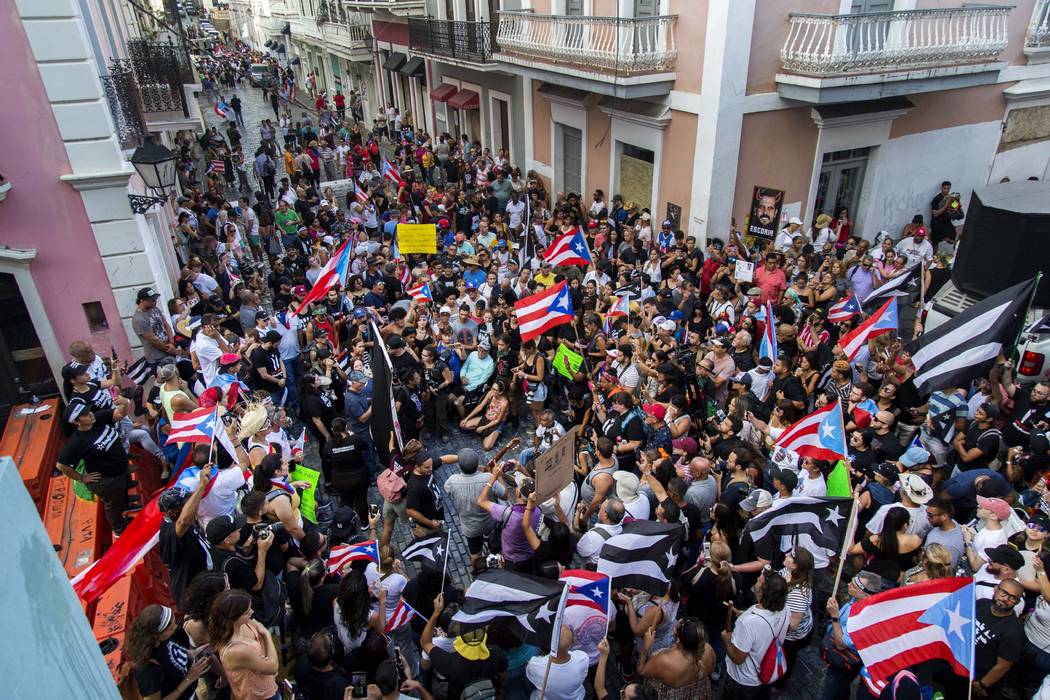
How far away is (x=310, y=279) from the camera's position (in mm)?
12234

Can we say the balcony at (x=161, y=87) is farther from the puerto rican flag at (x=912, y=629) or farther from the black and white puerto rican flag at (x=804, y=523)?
the puerto rican flag at (x=912, y=629)

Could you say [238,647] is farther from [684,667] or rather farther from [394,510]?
[684,667]

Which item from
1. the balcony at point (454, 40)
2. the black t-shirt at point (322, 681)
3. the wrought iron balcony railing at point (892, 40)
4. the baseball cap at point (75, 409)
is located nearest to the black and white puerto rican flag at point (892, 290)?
the wrought iron balcony railing at point (892, 40)

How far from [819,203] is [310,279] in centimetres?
1053

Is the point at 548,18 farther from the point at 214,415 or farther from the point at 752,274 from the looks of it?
the point at 214,415

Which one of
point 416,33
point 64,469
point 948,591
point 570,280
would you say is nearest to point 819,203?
point 570,280

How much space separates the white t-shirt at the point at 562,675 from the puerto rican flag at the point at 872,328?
5269mm

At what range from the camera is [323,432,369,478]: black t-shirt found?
7.31 metres

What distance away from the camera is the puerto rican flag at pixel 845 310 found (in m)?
9.17

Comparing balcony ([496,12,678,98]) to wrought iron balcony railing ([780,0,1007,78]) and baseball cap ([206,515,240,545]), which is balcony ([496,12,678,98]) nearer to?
wrought iron balcony railing ([780,0,1007,78])

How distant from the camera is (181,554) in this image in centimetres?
545

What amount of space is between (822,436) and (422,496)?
372 centimetres

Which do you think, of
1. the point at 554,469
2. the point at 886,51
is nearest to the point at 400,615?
the point at 554,469

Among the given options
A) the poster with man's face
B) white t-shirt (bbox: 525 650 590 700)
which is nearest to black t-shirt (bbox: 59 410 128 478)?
white t-shirt (bbox: 525 650 590 700)
